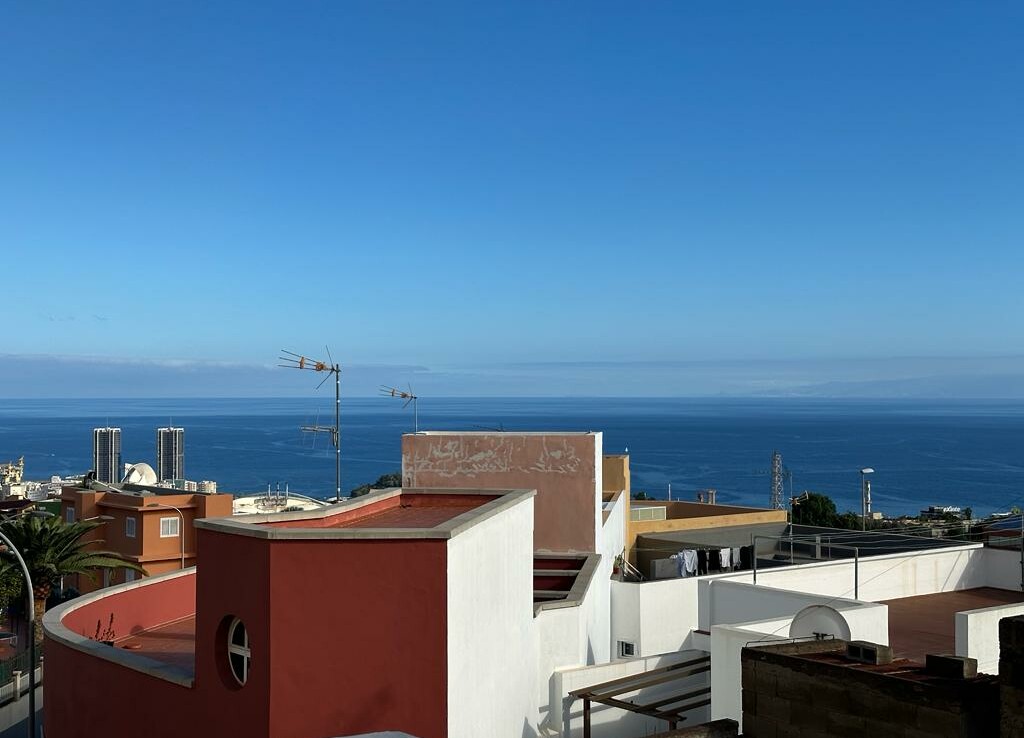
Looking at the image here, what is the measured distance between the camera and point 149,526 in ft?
137

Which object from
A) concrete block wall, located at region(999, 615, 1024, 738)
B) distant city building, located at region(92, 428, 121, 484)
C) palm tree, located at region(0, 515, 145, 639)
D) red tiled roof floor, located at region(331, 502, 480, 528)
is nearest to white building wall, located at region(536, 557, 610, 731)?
red tiled roof floor, located at region(331, 502, 480, 528)

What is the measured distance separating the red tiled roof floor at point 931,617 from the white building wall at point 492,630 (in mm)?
6922

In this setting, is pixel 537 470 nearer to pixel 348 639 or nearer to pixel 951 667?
pixel 348 639

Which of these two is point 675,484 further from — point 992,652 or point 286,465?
point 992,652

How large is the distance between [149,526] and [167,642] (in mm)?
27214

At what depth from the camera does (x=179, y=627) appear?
18.3 m

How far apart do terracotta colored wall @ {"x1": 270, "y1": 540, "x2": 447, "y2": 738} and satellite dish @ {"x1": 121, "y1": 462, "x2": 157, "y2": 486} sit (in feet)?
197

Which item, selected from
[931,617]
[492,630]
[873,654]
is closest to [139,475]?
[931,617]

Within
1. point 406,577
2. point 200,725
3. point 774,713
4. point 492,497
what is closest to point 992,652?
point 774,713

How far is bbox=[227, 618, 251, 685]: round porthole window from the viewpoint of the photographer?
10.7 metres

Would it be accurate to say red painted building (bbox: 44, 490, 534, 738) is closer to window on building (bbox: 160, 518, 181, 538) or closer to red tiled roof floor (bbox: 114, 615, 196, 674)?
red tiled roof floor (bbox: 114, 615, 196, 674)

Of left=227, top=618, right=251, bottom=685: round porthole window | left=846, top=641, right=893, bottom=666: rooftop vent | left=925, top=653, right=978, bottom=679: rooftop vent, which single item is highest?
left=925, top=653, right=978, bottom=679: rooftop vent

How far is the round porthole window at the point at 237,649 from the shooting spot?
1073 cm

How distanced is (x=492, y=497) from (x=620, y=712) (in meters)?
4.36
